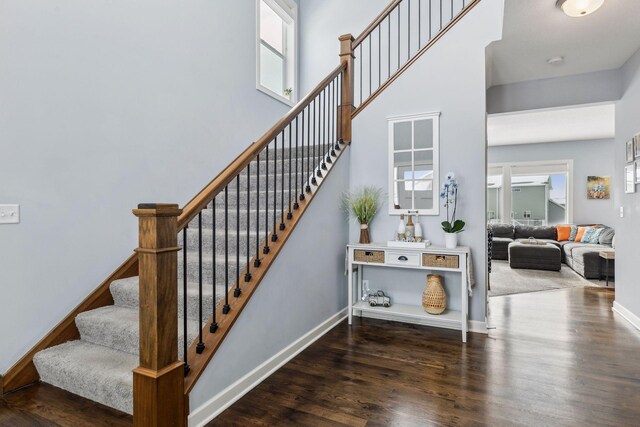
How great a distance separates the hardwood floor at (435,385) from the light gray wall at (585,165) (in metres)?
6.27

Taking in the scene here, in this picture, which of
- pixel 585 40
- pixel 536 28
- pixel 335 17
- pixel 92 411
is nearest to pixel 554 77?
pixel 585 40

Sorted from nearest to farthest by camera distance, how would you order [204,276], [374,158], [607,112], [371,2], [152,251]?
1. [152,251]
2. [204,276]
3. [374,158]
4. [371,2]
5. [607,112]

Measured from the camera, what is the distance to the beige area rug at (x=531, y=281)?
17.0 ft

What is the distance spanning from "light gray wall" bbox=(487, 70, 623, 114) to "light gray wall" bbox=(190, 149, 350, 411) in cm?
211

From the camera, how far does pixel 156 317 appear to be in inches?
64.5

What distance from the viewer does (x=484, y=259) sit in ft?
11.0

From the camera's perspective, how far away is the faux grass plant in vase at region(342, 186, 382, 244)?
3598mm

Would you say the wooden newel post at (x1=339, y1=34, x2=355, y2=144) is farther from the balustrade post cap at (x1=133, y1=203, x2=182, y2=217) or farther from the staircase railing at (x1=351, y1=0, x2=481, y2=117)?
the balustrade post cap at (x1=133, y1=203, x2=182, y2=217)

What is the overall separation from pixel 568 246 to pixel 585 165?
260 centimetres

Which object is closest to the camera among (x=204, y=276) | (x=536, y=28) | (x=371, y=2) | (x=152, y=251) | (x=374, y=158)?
(x=152, y=251)

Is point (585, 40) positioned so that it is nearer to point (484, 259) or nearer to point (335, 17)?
point (484, 259)

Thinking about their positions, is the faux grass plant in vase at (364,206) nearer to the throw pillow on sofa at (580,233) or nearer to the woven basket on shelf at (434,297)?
the woven basket on shelf at (434,297)

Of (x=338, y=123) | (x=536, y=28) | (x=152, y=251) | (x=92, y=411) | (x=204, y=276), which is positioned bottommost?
(x=92, y=411)

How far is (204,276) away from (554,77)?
14.2ft
